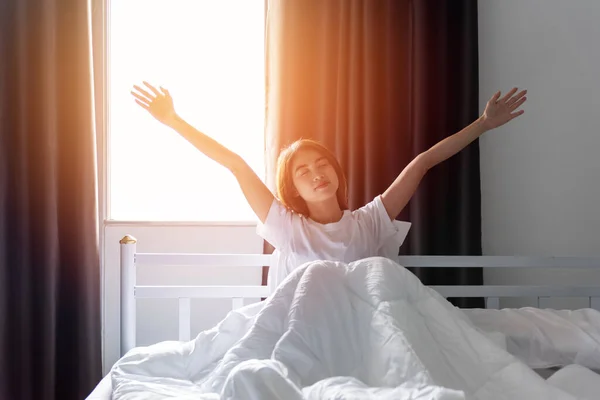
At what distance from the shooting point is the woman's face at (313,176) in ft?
4.93

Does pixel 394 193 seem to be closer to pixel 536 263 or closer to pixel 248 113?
pixel 536 263

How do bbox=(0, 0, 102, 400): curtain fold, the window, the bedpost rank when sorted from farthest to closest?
the window < bbox=(0, 0, 102, 400): curtain fold < the bedpost

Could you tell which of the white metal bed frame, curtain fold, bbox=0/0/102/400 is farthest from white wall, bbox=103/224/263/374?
the white metal bed frame

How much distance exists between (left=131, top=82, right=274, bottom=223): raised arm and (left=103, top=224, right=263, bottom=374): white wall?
645 mm

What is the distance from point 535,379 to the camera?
825 mm

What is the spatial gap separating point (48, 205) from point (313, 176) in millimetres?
947

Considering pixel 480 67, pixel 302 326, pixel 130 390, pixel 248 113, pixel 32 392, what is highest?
pixel 480 67

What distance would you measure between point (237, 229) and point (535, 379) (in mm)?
1492

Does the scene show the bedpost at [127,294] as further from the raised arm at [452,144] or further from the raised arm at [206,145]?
the raised arm at [452,144]

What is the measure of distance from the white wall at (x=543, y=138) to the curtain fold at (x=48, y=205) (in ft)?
4.97

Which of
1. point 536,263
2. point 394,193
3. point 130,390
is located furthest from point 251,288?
point 536,263

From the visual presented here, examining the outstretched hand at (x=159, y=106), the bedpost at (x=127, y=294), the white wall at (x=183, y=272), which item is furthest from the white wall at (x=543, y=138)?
the bedpost at (x=127, y=294)

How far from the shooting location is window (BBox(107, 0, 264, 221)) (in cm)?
224

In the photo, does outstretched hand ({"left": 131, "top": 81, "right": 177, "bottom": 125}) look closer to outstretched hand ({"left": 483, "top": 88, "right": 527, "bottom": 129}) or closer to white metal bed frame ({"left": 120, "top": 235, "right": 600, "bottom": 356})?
white metal bed frame ({"left": 120, "top": 235, "right": 600, "bottom": 356})
